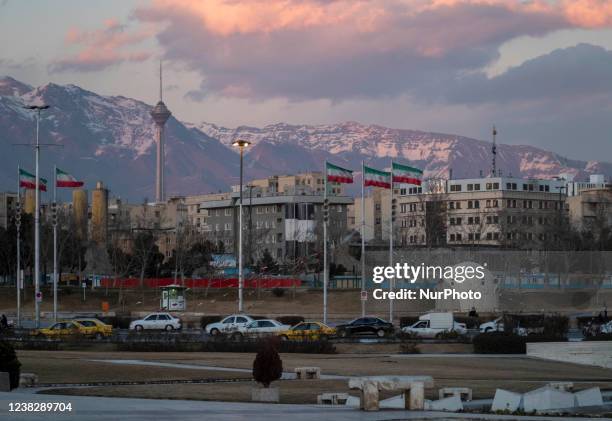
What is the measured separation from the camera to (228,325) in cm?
7062

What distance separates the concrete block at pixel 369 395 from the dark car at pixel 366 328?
40360 millimetres

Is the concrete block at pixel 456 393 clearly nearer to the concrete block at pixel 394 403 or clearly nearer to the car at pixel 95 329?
the concrete block at pixel 394 403

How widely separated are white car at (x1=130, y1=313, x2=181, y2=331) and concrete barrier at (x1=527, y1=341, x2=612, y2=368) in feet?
90.8

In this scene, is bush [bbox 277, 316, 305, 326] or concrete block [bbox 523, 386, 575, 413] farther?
bush [bbox 277, 316, 305, 326]

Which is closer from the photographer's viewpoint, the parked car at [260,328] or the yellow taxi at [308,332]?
the yellow taxi at [308,332]

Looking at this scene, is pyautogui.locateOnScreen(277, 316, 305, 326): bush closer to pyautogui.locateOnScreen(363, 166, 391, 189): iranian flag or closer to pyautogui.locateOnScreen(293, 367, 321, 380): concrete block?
pyautogui.locateOnScreen(363, 166, 391, 189): iranian flag

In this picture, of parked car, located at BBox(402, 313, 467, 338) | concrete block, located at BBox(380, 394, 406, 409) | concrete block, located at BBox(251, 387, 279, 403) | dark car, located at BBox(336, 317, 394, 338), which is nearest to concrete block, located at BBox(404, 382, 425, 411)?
concrete block, located at BBox(380, 394, 406, 409)

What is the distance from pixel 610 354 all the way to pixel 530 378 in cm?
1055

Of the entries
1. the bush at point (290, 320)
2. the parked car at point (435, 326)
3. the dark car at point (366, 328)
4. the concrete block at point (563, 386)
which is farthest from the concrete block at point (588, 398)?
the bush at point (290, 320)

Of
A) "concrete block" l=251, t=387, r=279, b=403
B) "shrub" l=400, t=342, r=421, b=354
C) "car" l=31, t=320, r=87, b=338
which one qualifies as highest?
"car" l=31, t=320, r=87, b=338

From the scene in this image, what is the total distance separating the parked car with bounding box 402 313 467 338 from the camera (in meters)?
67.9

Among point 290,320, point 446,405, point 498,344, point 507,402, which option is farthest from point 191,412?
point 290,320

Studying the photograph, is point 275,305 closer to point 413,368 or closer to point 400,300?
point 400,300

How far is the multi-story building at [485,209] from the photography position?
593 feet
